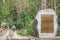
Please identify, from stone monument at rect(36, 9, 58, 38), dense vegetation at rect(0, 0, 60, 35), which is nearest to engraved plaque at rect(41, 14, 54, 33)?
stone monument at rect(36, 9, 58, 38)

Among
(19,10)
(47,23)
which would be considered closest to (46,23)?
(47,23)

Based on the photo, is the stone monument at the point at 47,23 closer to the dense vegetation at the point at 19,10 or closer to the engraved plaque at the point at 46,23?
the engraved plaque at the point at 46,23

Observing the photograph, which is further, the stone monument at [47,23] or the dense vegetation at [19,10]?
the dense vegetation at [19,10]

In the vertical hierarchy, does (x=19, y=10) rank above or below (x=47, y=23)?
above

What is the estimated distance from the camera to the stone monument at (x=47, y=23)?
8727 mm

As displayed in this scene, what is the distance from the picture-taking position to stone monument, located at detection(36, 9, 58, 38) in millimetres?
8727

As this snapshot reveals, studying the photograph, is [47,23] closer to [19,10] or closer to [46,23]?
[46,23]

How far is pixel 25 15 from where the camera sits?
15.0 m

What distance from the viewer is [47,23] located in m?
8.75

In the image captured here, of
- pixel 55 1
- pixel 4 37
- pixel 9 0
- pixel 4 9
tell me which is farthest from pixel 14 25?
pixel 4 37

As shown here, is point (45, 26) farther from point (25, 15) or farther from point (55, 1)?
point (55, 1)

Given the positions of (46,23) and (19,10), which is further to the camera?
(19,10)

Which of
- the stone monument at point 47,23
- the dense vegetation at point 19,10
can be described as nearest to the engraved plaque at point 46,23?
the stone monument at point 47,23

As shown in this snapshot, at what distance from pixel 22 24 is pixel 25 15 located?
1242mm
